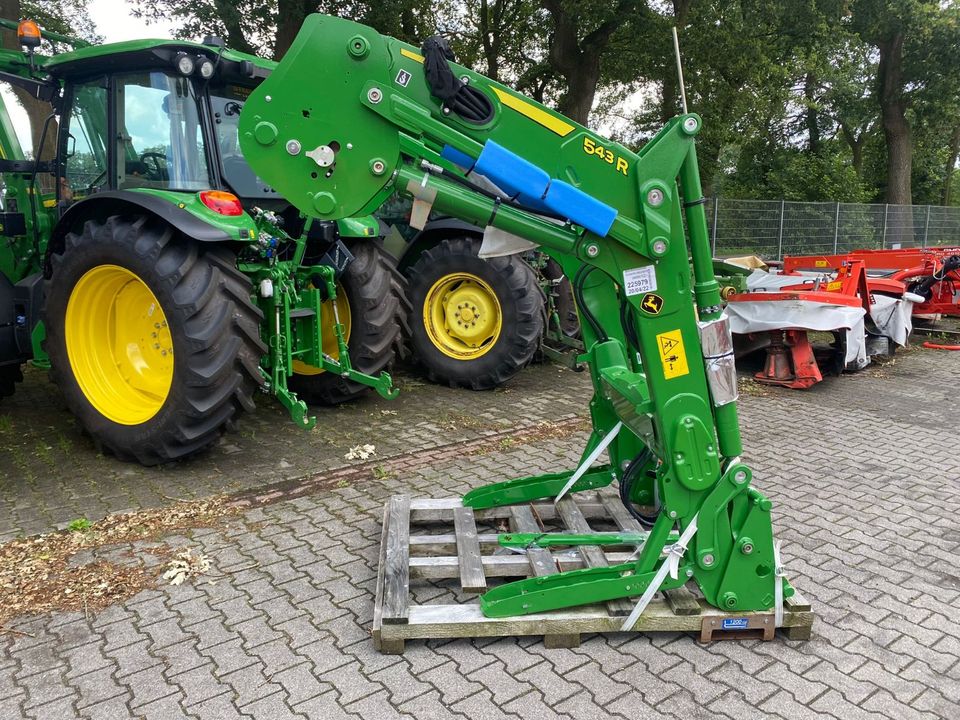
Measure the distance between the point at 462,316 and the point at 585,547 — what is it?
3.48 m

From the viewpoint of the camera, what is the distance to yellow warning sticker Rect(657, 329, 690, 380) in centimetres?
263

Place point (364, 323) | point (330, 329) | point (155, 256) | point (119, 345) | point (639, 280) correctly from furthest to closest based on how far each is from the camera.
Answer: point (330, 329), point (364, 323), point (119, 345), point (155, 256), point (639, 280)

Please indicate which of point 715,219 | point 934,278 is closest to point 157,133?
point 934,278

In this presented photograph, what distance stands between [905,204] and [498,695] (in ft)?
69.2

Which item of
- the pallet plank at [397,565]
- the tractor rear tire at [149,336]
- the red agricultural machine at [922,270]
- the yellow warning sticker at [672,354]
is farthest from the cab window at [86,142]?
the red agricultural machine at [922,270]

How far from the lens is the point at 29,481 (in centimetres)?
412

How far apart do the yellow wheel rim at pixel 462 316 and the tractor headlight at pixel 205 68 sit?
2.54 metres

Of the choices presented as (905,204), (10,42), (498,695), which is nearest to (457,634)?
(498,695)

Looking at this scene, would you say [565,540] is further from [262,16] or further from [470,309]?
[262,16]

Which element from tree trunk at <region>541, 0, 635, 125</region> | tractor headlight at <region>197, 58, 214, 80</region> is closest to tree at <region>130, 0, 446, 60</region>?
tree trunk at <region>541, 0, 635, 125</region>

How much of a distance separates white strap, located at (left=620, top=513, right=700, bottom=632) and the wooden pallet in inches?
1.6

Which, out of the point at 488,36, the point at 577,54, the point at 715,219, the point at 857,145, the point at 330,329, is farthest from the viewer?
the point at 857,145

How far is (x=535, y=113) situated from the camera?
2537 millimetres

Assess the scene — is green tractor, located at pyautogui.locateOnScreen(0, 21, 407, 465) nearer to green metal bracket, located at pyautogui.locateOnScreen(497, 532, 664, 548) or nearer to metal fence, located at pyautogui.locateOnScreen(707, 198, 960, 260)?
green metal bracket, located at pyautogui.locateOnScreen(497, 532, 664, 548)
